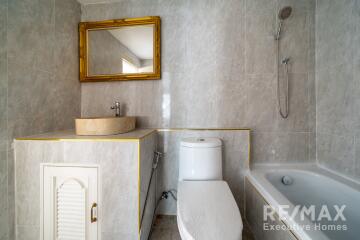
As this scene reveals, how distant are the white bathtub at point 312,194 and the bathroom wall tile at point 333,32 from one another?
0.89 meters

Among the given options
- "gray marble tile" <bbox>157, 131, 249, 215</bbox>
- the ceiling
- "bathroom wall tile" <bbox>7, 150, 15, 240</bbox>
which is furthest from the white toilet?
"bathroom wall tile" <bbox>7, 150, 15, 240</bbox>

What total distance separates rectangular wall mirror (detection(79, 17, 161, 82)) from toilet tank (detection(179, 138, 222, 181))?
0.72 meters

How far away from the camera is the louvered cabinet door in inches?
39.6

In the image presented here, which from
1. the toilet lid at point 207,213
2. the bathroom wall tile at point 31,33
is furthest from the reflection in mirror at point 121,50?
the toilet lid at point 207,213

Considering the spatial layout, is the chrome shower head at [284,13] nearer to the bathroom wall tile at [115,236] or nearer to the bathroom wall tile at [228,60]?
the bathroom wall tile at [228,60]

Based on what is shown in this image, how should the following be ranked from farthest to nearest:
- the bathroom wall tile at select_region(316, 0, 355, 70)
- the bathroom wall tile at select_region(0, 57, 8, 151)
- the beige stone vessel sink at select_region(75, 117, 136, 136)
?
1. the bathroom wall tile at select_region(316, 0, 355, 70)
2. the beige stone vessel sink at select_region(75, 117, 136, 136)
3. the bathroom wall tile at select_region(0, 57, 8, 151)

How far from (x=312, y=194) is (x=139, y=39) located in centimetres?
193

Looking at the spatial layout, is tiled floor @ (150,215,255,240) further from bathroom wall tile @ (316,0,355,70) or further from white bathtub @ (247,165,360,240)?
bathroom wall tile @ (316,0,355,70)

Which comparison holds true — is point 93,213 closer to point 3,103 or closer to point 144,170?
point 144,170

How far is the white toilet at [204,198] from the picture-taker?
775 millimetres

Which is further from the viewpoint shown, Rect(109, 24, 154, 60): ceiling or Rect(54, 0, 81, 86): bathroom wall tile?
Rect(109, 24, 154, 60): ceiling

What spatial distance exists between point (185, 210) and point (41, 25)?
5.08ft

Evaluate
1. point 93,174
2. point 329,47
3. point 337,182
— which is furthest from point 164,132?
point 329,47

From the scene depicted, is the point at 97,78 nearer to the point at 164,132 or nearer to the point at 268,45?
the point at 164,132
